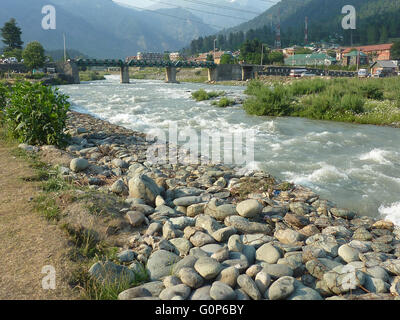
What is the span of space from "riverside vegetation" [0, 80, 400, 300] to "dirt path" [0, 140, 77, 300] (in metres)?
0.14

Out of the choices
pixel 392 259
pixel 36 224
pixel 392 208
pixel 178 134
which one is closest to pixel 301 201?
pixel 392 208

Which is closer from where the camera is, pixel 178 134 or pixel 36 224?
pixel 36 224

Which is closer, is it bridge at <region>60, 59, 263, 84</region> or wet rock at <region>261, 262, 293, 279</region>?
wet rock at <region>261, 262, 293, 279</region>

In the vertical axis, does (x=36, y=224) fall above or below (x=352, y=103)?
below

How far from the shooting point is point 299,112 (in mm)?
19125

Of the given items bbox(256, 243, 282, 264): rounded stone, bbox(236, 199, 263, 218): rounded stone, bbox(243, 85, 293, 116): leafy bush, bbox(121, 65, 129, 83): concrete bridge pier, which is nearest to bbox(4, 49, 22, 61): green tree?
bbox(121, 65, 129, 83): concrete bridge pier

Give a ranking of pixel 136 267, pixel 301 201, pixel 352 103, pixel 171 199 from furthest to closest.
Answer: pixel 352 103 < pixel 301 201 < pixel 171 199 < pixel 136 267

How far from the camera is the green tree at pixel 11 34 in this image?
298 ft

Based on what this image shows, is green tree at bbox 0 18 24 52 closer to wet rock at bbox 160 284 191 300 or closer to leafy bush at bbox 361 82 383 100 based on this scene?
leafy bush at bbox 361 82 383 100

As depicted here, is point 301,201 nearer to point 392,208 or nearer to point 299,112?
point 392,208

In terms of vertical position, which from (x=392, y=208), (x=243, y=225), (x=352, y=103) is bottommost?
(x=392, y=208)

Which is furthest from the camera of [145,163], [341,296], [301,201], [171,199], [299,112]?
[299,112]

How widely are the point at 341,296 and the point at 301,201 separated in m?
3.13

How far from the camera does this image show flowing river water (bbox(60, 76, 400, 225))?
7070mm
